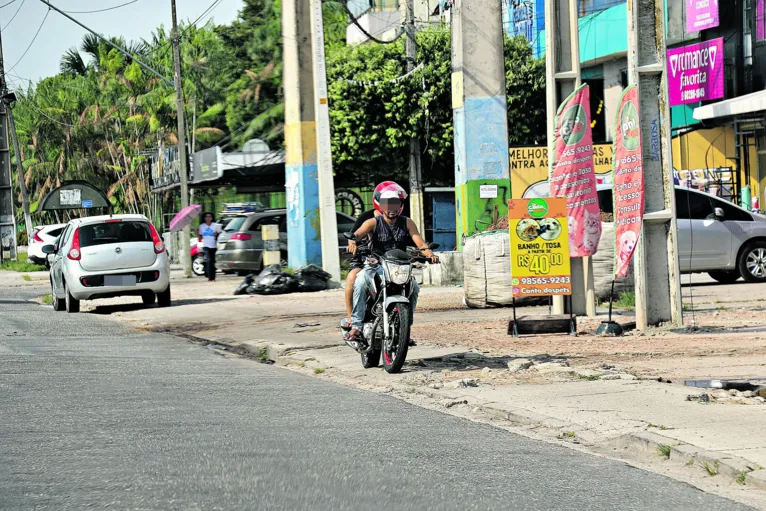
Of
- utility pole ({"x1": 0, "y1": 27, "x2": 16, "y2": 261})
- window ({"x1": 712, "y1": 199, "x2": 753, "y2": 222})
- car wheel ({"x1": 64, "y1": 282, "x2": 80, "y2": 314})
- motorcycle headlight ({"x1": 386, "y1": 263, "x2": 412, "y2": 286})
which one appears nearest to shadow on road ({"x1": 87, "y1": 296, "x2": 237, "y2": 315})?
car wheel ({"x1": 64, "y1": 282, "x2": 80, "y2": 314})

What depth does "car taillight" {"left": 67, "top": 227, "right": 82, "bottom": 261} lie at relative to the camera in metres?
21.1

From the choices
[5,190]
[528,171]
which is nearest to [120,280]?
[528,171]

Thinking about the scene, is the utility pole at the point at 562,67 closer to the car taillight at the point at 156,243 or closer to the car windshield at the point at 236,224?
the car taillight at the point at 156,243

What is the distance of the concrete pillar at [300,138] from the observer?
2717 centimetres

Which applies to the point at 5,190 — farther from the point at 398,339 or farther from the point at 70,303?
the point at 398,339

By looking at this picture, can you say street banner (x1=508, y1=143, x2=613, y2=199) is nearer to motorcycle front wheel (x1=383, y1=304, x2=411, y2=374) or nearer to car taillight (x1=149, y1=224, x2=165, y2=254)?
car taillight (x1=149, y1=224, x2=165, y2=254)

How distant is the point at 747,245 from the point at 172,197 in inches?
1863

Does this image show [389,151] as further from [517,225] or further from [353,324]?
[353,324]

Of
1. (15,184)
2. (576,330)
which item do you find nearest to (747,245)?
(576,330)

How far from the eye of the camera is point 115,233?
21.5 m

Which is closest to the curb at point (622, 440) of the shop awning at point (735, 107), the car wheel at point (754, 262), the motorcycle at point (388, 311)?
the motorcycle at point (388, 311)

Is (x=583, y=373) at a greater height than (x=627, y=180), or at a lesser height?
lesser

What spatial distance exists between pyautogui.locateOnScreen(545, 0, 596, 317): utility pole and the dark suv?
47.8ft

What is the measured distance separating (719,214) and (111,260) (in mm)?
10473
